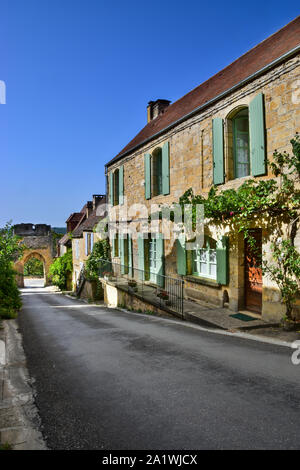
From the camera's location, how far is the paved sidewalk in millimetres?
2734

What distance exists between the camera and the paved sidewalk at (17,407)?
2734 mm

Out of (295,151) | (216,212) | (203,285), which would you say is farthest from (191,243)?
(295,151)

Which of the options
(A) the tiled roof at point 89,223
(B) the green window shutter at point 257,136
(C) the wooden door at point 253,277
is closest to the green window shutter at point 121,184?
(A) the tiled roof at point 89,223

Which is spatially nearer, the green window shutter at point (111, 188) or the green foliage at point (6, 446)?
the green foliage at point (6, 446)

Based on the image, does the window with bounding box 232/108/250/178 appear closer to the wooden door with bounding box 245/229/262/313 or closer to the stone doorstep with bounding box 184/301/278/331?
the wooden door with bounding box 245/229/262/313

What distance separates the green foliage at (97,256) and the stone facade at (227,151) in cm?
403

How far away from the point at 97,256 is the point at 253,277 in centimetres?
1061

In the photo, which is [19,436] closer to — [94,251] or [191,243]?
[191,243]

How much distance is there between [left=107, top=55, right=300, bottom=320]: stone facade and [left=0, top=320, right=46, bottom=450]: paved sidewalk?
5.32 metres

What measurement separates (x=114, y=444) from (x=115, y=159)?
13982 mm

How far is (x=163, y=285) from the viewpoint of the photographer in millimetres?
11508

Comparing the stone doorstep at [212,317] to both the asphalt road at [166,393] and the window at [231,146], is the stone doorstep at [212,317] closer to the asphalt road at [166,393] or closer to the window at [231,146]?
the asphalt road at [166,393]

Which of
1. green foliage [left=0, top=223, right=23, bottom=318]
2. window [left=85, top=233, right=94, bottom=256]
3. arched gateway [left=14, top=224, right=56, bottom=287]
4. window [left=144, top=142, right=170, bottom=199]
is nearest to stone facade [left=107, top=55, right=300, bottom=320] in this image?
window [left=144, top=142, right=170, bottom=199]

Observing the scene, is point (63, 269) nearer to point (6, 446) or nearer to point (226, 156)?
point (226, 156)
